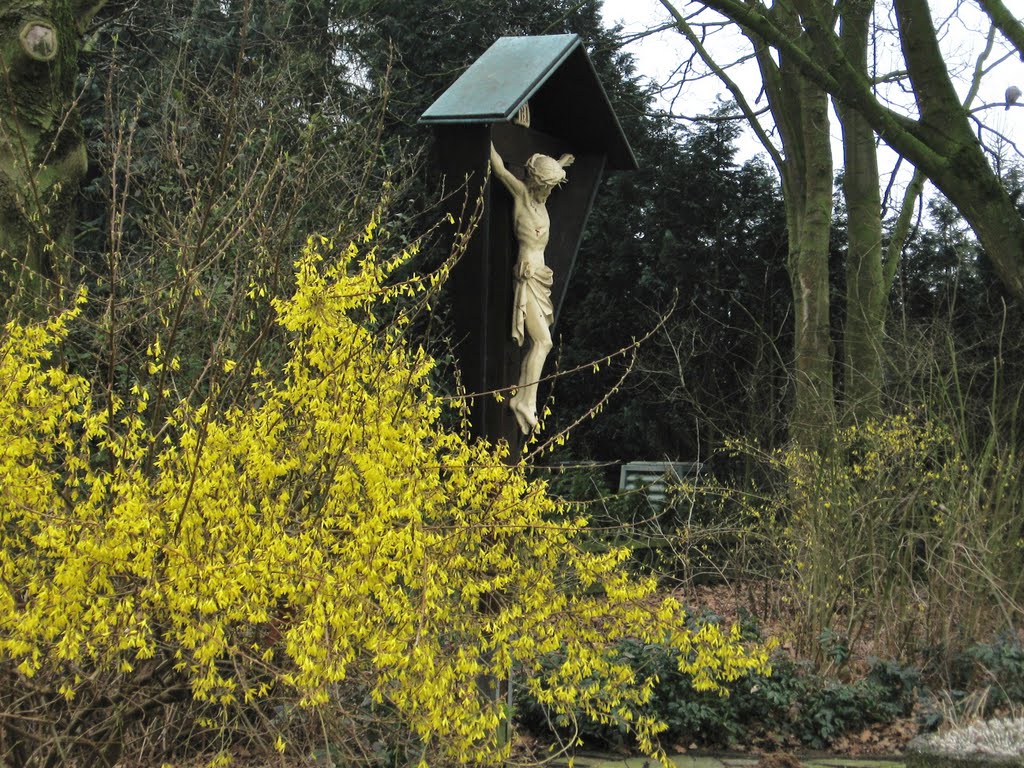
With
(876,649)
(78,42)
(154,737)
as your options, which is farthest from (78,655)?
(876,649)

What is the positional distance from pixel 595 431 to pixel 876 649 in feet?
24.1

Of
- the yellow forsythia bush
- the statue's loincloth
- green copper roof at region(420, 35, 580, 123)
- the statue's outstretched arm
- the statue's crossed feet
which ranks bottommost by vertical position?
the yellow forsythia bush

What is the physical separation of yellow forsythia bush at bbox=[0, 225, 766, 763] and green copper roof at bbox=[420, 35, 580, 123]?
4.40 feet

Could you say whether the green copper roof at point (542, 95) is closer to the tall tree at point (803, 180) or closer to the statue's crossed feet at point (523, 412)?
the statue's crossed feet at point (523, 412)

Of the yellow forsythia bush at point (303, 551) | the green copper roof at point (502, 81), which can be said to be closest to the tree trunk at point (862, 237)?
the green copper roof at point (502, 81)

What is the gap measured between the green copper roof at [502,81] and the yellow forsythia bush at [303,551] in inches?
52.8

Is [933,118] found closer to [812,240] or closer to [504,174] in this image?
[504,174]

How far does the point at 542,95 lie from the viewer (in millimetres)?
5566

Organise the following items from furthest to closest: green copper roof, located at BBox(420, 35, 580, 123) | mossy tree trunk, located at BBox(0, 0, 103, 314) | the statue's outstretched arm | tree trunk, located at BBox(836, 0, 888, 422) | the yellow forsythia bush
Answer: tree trunk, located at BBox(836, 0, 888, 422) → mossy tree trunk, located at BBox(0, 0, 103, 314) → the statue's outstretched arm → green copper roof, located at BBox(420, 35, 580, 123) → the yellow forsythia bush

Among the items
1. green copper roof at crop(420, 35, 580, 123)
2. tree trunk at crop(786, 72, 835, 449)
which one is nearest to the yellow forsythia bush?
green copper roof at crop(420, 35, 580, 123)

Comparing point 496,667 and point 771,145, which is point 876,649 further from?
point 771,145

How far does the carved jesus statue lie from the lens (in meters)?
4.96

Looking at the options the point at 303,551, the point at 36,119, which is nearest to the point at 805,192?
the point at 36,119

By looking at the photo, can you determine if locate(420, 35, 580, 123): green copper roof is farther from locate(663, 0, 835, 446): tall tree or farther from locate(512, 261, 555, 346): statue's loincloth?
locate(663, 0, 835, 446): tall tree
